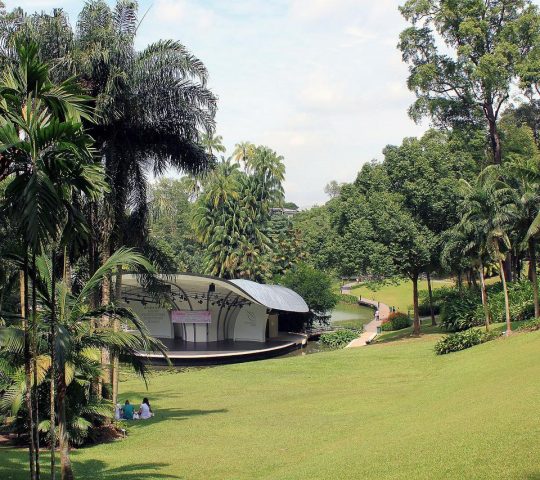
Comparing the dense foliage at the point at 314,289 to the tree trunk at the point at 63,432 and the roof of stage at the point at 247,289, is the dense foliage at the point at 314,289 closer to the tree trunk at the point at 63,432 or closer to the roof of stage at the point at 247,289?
the roof of stage at the point at 247,289

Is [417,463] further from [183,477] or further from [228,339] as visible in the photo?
[228,339]

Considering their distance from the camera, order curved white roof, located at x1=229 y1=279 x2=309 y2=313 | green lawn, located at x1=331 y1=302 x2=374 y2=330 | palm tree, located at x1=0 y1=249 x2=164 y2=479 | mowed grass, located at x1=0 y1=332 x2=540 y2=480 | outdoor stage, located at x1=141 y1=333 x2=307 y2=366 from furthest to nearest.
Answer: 1. green lawn, located at x1=331 y1=302 x2=374 y2=330
2. curved white roof, located at x1=229 y1=279 x2=309 y2=313
3. outdoor stage, located at x1=141 y1=333 x2=307 y2=366
4. mowed grass, located at x1=0 y1=332 x2=540 y2=480
5. palm tree, located at x1=0 y1=249 x2=164 y2=479

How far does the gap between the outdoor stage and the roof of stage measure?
2645mm

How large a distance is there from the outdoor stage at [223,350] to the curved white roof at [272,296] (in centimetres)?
257

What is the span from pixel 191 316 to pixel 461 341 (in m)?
21.5

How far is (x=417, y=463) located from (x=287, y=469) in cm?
267

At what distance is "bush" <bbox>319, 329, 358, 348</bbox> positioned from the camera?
4667cm

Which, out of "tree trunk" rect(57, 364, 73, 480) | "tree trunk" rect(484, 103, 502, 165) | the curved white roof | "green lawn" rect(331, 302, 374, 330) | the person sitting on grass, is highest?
"tree trunk" rect(484, 103, 502, 165)

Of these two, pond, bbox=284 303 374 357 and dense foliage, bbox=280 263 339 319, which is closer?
pond, bbox=284 303 374 357

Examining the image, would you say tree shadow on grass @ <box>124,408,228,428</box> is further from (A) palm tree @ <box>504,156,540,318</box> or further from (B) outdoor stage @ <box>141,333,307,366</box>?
(A) palm tree @ <box>504,156,540,318</box>

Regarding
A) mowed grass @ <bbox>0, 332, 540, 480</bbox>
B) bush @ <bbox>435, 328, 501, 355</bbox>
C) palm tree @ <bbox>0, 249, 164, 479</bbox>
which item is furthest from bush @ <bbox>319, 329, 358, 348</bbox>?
palm tree @ <bbox>0, 249, 164, 479</bbox>

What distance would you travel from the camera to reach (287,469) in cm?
1334

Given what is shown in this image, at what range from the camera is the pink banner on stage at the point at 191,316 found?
152 feet

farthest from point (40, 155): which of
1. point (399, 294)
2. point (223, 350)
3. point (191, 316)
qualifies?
point (399, 294)
